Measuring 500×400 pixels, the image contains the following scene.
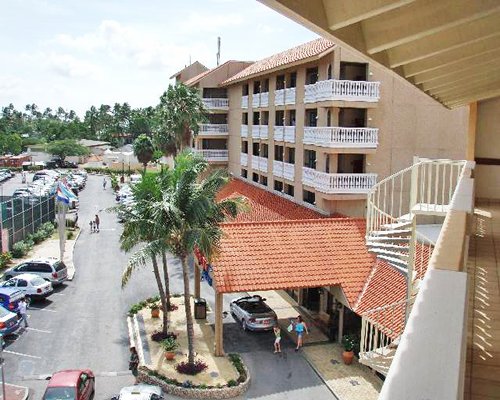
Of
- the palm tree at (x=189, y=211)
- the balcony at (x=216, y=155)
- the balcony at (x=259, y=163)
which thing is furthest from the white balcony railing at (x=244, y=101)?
the palm tree at (x=189, y=211)

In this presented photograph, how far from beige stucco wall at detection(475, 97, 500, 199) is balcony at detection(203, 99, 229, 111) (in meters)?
31.3

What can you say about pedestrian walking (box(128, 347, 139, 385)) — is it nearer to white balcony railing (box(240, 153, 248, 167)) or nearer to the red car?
the red car

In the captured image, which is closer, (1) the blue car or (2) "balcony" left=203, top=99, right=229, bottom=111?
(1) the blue car

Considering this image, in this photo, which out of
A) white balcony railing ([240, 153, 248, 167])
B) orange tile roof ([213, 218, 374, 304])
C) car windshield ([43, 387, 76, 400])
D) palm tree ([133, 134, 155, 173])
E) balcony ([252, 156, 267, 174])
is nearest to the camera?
car windshield ([43, 387, 76, 400])

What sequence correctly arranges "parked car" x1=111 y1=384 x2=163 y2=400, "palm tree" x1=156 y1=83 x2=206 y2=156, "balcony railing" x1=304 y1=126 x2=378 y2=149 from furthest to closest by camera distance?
"palm tree" x1=156 y1=83 x2=206 y2=156 → "balcony railing" x1=304 y1=126 x2=378 y2=149 → "parked car" x1=111 y1=384 x2=163 y2=400

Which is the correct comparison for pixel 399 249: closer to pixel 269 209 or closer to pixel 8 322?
pixel 8 322

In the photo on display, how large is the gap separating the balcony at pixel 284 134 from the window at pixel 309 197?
312cm

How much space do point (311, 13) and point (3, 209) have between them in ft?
108

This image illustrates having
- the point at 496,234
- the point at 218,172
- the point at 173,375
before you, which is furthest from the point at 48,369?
the point at 496,234

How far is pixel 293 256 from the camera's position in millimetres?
21688

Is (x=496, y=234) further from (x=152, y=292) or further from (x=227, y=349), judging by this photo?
(x=152, y=292)

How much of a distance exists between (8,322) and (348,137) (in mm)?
16700

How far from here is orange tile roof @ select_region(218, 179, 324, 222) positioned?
29138 millimetres

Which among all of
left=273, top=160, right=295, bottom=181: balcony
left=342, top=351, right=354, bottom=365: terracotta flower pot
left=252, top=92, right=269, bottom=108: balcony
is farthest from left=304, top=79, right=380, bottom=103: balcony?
left=342, top=351, right=354, bottom=365: terracotta flower pot
